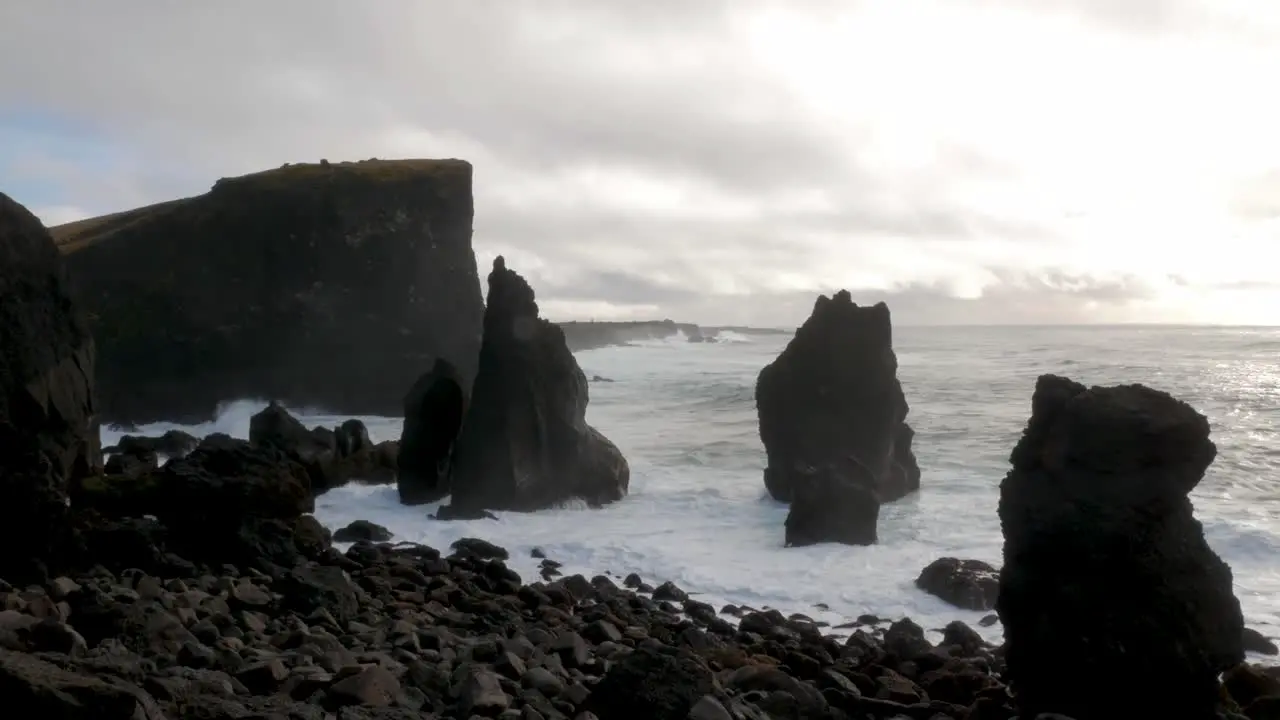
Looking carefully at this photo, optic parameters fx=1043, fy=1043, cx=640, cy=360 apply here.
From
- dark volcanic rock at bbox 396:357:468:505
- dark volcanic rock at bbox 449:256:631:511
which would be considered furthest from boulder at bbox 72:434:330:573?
dark volcanic rock at bbox 396:357:468:505

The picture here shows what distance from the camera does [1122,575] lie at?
9016mm

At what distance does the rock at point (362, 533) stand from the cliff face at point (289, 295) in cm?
1901

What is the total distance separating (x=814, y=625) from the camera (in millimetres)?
14797

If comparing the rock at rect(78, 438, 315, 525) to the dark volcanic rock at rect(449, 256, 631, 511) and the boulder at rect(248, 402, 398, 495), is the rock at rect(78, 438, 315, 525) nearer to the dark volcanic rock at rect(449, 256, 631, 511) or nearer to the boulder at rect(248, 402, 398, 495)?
the dark volcanic rock at rect(449, 256, 631, 511)

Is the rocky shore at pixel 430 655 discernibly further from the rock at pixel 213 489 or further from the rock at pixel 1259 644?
the rock at pixel 1259 644

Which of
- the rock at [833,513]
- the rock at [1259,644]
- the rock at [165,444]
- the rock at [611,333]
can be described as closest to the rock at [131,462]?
the rock at [165,444]

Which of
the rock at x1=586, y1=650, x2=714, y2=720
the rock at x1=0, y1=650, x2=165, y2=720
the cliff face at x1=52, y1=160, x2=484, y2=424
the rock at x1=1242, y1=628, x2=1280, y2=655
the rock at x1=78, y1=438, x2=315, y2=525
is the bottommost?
the rock at x1=1242, y1=628, x2=1280, y2=655

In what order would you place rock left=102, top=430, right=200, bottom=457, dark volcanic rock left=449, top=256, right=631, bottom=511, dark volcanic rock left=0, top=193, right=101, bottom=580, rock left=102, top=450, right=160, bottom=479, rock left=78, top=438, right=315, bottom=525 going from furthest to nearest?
rock left=102, top=430, right=200, bottom=457 < dark volcanic rock left=449, top=256, right=631, bottom=511 < rock left=102, top=450, right=160, bottom=479 < rock left=78, top=438, right=315, bottom=525 < dark volcanic rock left=0, top=193, right=101, bottom=580

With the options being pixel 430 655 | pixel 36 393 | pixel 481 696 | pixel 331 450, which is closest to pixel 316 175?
pixel 331 450

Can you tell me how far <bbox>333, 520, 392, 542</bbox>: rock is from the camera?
19891 millimetres

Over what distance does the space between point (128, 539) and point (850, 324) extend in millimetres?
18145

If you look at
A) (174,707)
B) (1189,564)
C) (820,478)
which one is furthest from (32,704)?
(820,478)

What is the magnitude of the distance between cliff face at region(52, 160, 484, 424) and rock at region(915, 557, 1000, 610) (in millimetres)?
25393

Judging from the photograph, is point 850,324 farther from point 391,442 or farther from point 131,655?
point 131,655
